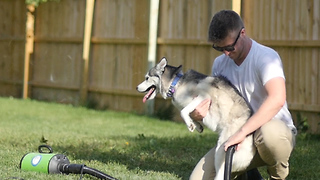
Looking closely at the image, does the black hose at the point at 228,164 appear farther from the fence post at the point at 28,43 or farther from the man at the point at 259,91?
the fence post at the point at 28,43

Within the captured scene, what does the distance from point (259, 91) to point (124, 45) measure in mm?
8025

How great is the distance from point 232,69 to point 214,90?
255 mm

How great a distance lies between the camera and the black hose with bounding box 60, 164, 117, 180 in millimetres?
5816

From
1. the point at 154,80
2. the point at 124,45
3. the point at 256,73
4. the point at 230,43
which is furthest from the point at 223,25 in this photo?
the point at 124,45

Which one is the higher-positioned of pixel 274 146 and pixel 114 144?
pixel 274 146

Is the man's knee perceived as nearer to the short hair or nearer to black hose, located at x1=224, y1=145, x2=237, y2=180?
black hose, located at x1=224, y1=145, x2=237, y2=180

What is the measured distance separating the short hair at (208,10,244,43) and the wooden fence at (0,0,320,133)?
506cm

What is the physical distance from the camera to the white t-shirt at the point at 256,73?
5.15 metres

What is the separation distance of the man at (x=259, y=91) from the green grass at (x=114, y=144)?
1.25m

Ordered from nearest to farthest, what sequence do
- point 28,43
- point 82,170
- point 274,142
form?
point 274,142
point 82,170
point 28,43

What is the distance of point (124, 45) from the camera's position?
43.3 ft

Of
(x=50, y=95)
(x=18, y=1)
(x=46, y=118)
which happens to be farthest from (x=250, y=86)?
(x=18, y=1)

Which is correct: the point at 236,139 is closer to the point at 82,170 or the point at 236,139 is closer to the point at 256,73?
the point at 256,73

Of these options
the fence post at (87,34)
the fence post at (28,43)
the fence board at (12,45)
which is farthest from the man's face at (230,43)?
the fence board at (12,45)
